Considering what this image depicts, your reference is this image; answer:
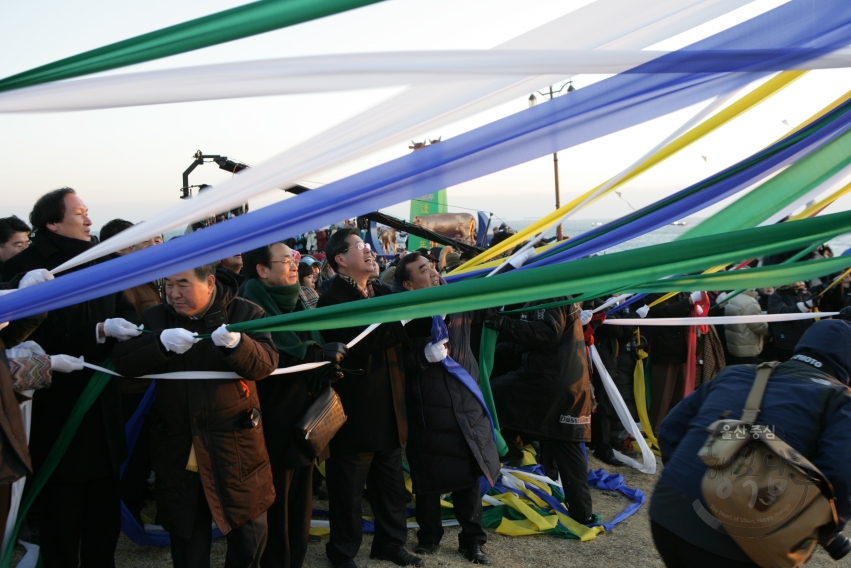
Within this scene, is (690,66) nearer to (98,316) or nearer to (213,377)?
(213,377)

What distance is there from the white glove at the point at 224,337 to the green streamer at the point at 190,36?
146 centimetres

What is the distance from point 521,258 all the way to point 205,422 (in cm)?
187

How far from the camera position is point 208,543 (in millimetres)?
3371

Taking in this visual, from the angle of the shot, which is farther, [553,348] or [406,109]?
[553,348]

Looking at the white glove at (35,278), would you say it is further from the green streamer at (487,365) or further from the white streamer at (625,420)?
the white streamer at (625,420)

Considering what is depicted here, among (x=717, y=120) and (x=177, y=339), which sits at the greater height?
(x=717, y=120)

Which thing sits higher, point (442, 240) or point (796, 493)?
point (442, 240)

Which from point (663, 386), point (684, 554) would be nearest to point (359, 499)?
point (684, 554)

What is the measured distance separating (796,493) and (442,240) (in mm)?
8884

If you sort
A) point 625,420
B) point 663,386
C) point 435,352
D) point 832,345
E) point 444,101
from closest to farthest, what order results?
point 444,101, point 832,345, point 435,352, point 625,420, point 663,386

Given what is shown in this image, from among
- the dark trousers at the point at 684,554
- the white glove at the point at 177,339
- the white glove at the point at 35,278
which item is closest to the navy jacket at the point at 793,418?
the dark trousers at the point at 684,554

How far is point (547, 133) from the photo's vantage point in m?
1.99

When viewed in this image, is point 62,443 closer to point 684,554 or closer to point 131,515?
point 131,515

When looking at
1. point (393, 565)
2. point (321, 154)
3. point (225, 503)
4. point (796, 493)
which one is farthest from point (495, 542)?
point (321, 154)
